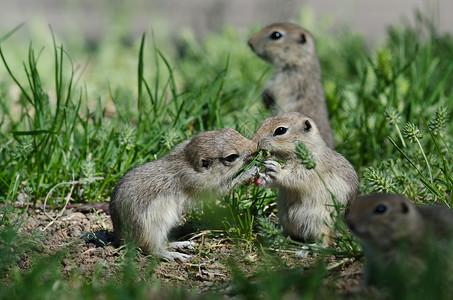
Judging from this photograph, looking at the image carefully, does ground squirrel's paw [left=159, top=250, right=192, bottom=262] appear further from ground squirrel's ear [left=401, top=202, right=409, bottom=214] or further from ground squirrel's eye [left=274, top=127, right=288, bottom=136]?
ground squirrel's ear [left=401, top=202, right=409, bottom=214]

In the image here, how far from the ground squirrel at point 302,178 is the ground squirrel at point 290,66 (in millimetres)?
2426

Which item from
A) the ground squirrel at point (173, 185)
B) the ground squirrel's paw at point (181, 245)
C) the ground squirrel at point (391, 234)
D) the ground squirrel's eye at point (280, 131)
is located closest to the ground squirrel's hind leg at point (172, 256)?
the ground squirrel at point (173, 185)

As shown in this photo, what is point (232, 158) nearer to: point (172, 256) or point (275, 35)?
point (172, 256)

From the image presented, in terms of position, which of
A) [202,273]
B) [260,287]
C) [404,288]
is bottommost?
[202,273]

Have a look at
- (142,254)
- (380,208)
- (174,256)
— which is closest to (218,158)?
(174,256)

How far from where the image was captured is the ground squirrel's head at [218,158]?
4801 mm

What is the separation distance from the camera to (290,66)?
8008mm

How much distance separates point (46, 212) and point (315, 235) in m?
2.26

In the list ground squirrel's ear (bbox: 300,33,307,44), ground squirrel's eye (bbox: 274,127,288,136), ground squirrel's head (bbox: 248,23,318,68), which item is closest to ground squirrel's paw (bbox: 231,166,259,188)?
ground squirrel's eye (bbox: 274,127,288,136)

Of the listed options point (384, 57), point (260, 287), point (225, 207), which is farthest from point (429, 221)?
point (384, 57)

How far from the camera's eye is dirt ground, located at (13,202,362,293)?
4398mm

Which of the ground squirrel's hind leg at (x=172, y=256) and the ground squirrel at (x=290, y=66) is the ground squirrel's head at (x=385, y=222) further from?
the ground squirrel at (x=290, y=66)

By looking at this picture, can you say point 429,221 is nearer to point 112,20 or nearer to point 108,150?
point 108,150

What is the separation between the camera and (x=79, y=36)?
39.7ft
